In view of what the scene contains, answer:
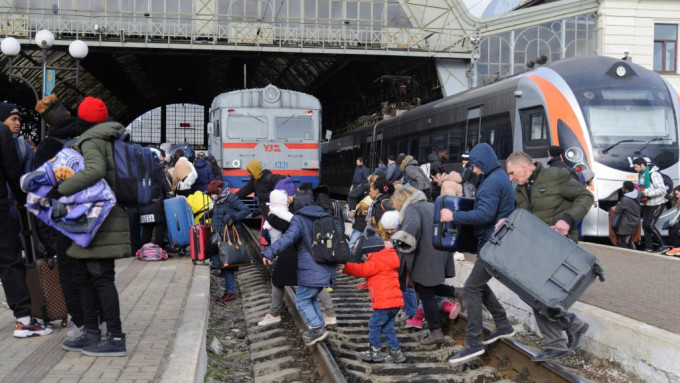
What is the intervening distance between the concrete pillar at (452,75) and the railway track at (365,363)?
22.5m

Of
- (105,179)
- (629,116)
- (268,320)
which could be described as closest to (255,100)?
(629,116)

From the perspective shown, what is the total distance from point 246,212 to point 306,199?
282 centimetres

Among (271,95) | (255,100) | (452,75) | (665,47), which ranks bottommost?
(255,100)

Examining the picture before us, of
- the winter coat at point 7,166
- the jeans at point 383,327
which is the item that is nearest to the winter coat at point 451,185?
the jeans at point 383,327

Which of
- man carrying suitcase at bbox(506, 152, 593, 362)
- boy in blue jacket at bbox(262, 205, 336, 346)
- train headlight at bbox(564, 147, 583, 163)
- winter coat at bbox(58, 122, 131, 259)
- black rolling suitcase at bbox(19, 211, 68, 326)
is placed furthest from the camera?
train headlight at bbox(564, 147, 583, 163)

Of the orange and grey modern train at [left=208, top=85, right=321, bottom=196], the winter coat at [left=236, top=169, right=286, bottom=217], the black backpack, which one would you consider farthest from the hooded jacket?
the black backpack

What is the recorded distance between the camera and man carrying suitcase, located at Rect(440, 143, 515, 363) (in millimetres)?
6445

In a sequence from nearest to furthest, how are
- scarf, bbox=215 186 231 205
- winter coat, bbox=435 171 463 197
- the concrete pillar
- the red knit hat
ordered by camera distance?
the red knit hat → scarf, bbox=215 186 231 205 → winter coat, bbox=435 171 463 197 → the concrete pillar

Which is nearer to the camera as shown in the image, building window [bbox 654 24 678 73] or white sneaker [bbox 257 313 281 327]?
white sneaker [bbox 257 313 281 327]

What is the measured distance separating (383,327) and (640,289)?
3.74m

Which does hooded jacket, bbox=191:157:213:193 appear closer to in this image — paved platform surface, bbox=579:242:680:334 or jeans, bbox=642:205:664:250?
paved platform surface, bbox=579:242:680:334

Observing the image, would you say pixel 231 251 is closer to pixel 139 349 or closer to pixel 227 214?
pixel 227 214

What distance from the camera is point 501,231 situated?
6.15m

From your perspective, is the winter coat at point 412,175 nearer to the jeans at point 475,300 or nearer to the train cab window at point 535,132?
the train cab window at point 535,132
